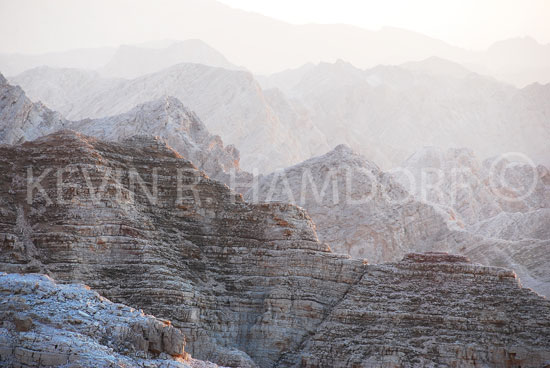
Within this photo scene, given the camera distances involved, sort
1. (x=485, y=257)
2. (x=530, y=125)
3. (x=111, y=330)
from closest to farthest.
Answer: (x=111, y=330) < (x=485, y=257) < (x=530, y=125)

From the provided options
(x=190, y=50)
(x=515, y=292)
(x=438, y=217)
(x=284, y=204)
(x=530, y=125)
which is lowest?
(x=515, y=292)

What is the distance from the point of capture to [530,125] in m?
159

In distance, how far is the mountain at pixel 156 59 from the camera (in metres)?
174

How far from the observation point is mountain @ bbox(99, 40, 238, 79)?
174250 mm

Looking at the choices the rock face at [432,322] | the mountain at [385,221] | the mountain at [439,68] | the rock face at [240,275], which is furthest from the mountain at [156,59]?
the rock face at [432,322]

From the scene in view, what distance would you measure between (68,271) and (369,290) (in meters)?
16.6

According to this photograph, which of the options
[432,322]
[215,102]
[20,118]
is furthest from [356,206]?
[215,102]

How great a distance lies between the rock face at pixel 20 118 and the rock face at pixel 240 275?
77.4 feet

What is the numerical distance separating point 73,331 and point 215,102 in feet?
298

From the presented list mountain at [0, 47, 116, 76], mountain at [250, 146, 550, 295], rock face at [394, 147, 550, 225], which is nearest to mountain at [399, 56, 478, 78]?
mountain at [0, 47, 116, 76]

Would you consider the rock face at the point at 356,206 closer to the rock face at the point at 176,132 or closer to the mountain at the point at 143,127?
the rock face at the point at 176,132

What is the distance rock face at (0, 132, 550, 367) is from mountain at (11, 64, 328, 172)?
187ft

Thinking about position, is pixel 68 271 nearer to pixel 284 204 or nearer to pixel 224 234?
pixel 224 234

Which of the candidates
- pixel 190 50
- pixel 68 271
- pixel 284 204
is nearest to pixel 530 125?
pixel 190 50
